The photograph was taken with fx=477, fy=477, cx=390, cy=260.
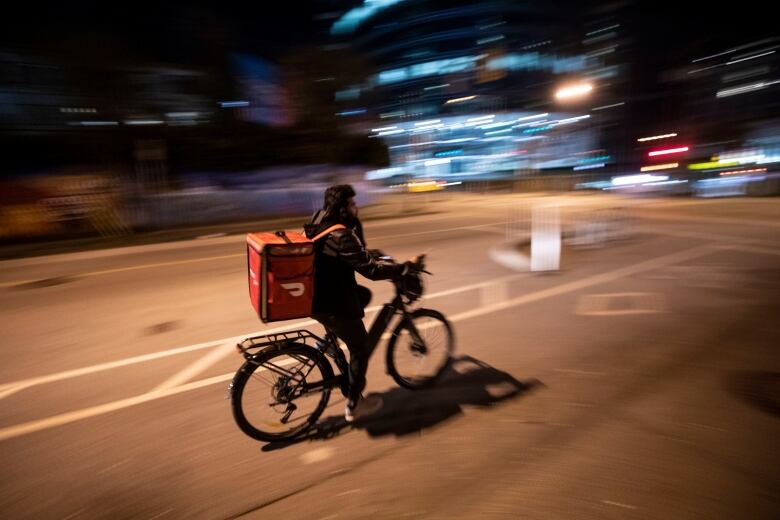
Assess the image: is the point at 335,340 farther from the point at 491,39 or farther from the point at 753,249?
the point at 491,39

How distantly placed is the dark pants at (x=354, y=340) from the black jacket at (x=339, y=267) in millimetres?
61

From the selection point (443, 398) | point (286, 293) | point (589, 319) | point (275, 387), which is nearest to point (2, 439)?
point (275, 387)

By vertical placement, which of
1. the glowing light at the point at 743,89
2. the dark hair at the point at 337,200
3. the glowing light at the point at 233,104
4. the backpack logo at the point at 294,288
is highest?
the glowing light at the point at 743,89

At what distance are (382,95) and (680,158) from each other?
54.4 ft

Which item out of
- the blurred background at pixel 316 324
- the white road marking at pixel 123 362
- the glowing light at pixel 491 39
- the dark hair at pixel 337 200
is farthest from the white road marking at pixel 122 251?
the glowing light at pixel 491 39

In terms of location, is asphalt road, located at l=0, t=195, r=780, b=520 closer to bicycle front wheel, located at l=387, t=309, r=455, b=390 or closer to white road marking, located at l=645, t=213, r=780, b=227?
bicycle front wheel, located at l=387, t=309, r=455, b=390

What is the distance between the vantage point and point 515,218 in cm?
1756

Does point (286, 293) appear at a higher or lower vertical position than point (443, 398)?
higher

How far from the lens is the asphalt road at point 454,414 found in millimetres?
2873

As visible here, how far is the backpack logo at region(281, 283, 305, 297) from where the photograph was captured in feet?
10.2

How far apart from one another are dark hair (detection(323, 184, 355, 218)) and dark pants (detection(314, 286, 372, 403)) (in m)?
0.69

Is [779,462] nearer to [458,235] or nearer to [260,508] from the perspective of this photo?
[260,508]

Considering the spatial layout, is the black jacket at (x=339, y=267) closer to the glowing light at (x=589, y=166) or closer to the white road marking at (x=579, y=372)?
the white road marking at (x=579, y=372)

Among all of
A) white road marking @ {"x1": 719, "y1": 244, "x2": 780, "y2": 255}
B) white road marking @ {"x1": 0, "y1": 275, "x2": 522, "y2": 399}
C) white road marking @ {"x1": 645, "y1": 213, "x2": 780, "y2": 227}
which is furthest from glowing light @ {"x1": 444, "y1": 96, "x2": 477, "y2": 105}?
white road marking @ {"x1": 0, "y1": 275, "x2": 522, "y2": 399}
